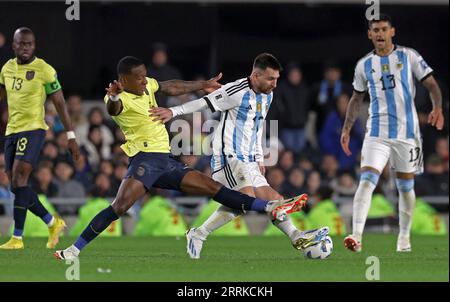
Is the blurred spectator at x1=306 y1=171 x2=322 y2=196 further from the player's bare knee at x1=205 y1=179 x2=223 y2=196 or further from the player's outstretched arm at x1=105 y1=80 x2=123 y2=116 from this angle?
the player's outstretched arm at x1=105 y1=80 x2=123 y2=116

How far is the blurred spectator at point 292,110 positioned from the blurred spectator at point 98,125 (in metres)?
2.70

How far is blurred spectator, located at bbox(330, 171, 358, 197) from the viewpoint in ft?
67.4

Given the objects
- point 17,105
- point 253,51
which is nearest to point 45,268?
point 17,105

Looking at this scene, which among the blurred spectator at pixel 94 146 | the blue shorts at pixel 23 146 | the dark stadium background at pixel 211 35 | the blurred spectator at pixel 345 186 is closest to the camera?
the blue shorts at pixel 23 146

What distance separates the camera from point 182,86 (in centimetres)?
1306

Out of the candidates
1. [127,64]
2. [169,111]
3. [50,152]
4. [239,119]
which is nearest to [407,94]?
[239,119]

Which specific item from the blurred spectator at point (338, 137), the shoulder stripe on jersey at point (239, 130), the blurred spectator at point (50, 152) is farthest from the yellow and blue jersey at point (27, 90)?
the blurred spectator at point (338, 137)

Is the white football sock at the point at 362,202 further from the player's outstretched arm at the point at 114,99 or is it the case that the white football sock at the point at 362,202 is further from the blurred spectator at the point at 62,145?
the blurred spectator at the point at 62,145

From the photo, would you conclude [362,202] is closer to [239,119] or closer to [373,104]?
[373,104]

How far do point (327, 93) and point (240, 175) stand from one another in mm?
9783

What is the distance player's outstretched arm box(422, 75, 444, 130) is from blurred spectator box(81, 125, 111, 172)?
8.40m

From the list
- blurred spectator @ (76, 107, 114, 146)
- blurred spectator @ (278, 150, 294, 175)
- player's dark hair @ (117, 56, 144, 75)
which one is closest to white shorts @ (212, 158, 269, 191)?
player's dark hair @ (117, 56, 144, 75)

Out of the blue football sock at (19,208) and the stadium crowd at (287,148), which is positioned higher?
the stadium crowd at (287,148)

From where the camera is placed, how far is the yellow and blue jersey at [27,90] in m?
14.4
